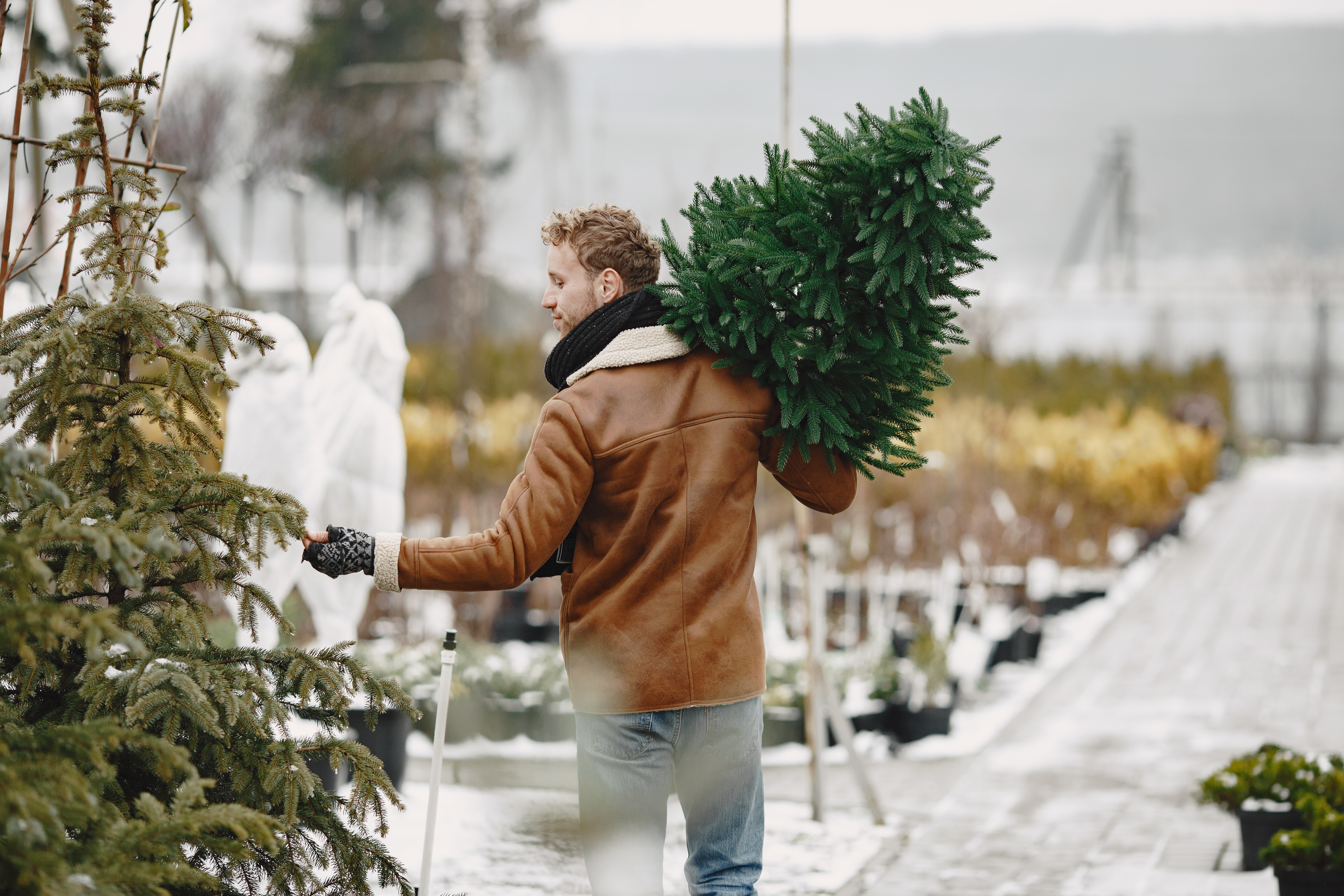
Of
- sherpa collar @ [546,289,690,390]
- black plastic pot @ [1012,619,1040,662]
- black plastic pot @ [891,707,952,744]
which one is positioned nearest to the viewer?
sherpa collar @ [546,289,690,390]

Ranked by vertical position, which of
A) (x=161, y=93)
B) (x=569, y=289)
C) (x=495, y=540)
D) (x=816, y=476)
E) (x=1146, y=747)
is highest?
(x=161, y=93)

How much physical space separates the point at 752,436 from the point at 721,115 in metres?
87.9

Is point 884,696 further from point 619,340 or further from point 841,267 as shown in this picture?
point 619,340

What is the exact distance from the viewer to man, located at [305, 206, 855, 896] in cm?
255

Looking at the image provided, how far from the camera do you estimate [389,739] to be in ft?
16.4

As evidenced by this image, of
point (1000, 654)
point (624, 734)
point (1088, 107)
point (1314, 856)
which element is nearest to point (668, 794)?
point (624, 734)

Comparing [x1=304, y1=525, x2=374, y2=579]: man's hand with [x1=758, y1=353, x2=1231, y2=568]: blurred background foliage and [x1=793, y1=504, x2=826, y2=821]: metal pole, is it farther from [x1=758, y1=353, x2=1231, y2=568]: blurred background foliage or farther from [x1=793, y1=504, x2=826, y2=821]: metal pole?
[x1=758, y1=353, x2=1231, y2=568]: blurred background foliage

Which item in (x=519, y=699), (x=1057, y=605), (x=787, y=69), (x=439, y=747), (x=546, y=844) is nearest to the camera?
(x=439, y=747)

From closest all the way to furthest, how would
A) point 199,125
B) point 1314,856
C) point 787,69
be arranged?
point 1314,856 → point 787,69 → point 199,125

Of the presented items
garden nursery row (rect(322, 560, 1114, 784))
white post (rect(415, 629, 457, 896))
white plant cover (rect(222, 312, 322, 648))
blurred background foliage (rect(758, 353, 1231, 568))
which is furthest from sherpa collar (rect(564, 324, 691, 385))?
blurred background foliage (rect(758, 353, 1231, 568))

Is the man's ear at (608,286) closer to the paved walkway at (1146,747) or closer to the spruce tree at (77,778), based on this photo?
the spruce tree at (77,778)

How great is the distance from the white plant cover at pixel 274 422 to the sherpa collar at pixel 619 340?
80.9 inches

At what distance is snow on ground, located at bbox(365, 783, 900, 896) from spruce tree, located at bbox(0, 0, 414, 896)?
1.34 metres

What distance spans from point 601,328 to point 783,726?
12.7 ft
